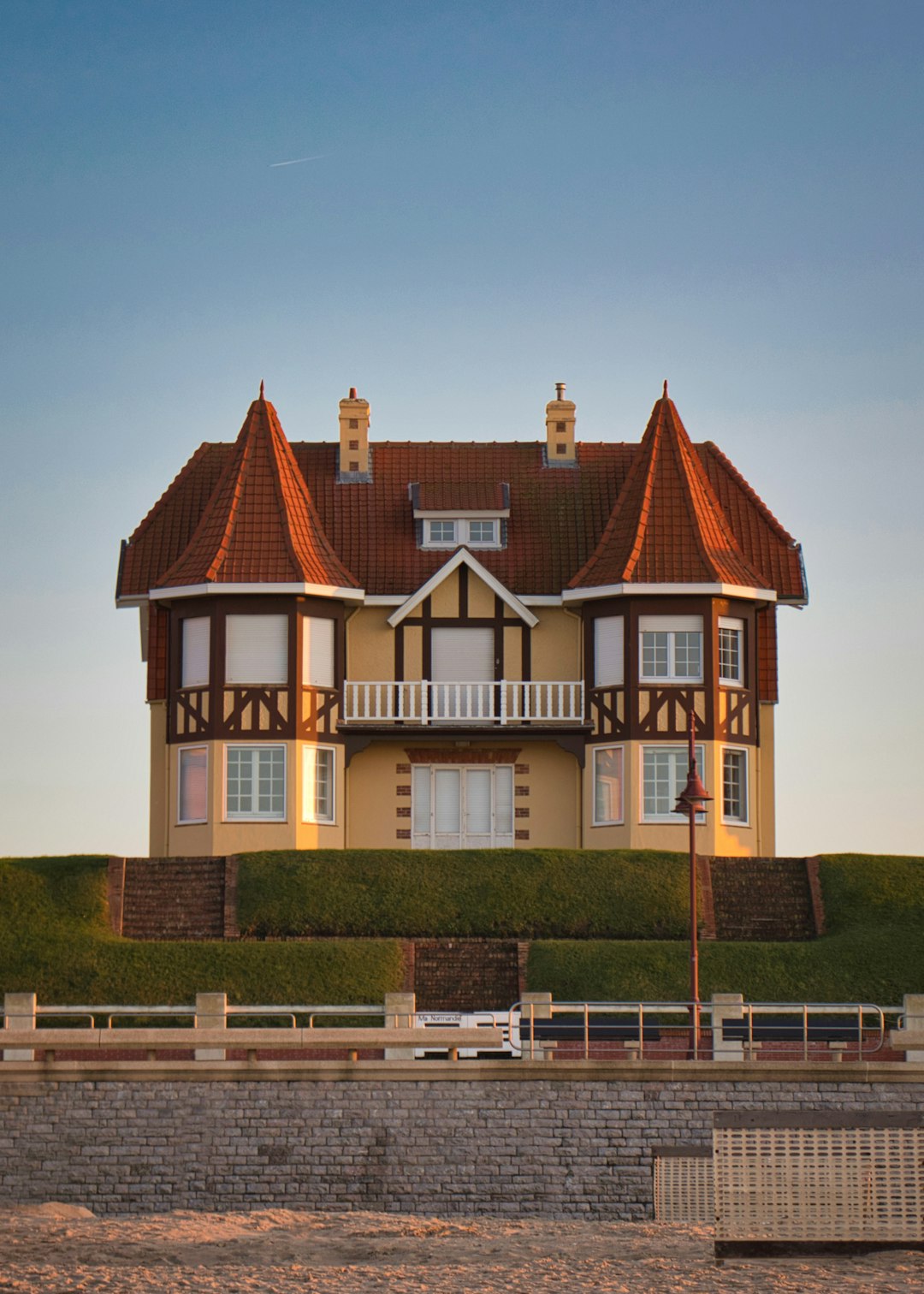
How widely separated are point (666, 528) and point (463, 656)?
4.98 m

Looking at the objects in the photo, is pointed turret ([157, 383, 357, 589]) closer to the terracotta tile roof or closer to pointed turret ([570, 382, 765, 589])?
the terracotta tile roof

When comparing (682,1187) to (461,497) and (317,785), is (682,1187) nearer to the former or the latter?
(317,785)

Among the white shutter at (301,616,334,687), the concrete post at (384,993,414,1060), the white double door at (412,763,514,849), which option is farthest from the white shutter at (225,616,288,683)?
the concrete post at (384,993,414,1060)

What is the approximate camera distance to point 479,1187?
31406mm

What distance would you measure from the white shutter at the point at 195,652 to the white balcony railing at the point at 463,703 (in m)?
2.94

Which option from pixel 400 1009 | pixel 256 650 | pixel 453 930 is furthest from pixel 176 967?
pixel 256 650

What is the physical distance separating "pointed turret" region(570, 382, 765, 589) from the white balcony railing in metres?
2.39

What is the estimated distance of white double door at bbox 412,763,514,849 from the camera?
46.9 meters

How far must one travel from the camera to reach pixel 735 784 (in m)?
46.4

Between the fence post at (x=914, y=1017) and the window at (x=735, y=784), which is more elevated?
the window at (x=735, y=784)

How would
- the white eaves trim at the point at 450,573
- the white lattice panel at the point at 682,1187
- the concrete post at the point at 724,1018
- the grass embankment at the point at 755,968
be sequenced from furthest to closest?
the white eaves trim at the point at 450,573 → the grass embankment at the point at 755,968 → the concrete post at the point at 724,1018 → the white lattice panel at the point at 682,1187

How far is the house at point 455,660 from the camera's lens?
45750 mm

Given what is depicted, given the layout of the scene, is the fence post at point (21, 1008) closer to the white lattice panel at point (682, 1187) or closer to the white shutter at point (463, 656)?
the white lattice panel at point (682, 1187)

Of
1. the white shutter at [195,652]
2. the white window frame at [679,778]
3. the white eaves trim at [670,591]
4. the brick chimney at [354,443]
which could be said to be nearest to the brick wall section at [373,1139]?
the white window frame at [679,778]
